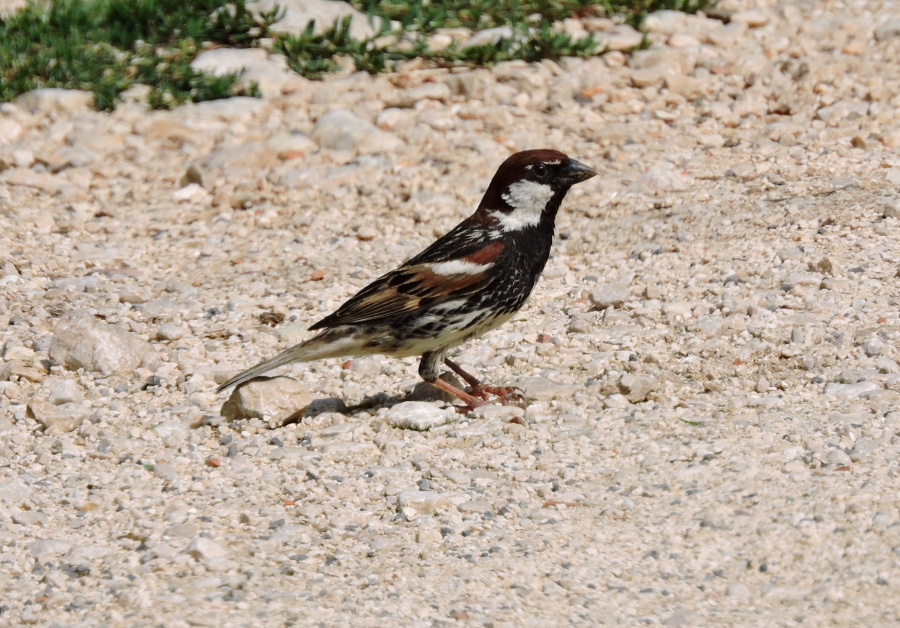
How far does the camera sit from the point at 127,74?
352 inches

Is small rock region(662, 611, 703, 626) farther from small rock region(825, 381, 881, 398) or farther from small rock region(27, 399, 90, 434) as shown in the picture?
small rock region(27, 399, 90, 434)

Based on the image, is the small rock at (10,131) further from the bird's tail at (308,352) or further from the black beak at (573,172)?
the black beak at (573,172)

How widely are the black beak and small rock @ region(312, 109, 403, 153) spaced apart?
256 centimetres

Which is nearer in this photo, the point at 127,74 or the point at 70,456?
the point at 70,456

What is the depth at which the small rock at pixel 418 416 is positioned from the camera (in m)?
5.16

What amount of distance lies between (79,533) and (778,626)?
2.38 m

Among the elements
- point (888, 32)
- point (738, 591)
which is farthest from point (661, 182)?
point (738, 591)

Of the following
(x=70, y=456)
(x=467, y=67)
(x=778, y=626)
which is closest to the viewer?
(x=778, y=626)

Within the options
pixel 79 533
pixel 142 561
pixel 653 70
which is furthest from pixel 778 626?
pixel 653 70

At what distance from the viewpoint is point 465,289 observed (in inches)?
210

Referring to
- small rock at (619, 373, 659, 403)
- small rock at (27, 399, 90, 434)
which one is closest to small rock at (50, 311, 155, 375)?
small rock at (27, 399, 90, 434)

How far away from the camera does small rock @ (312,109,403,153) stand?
7969 millimetres

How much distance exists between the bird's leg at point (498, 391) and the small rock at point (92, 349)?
5.19 feet

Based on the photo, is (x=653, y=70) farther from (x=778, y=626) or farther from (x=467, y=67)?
(x=778, y=626)
